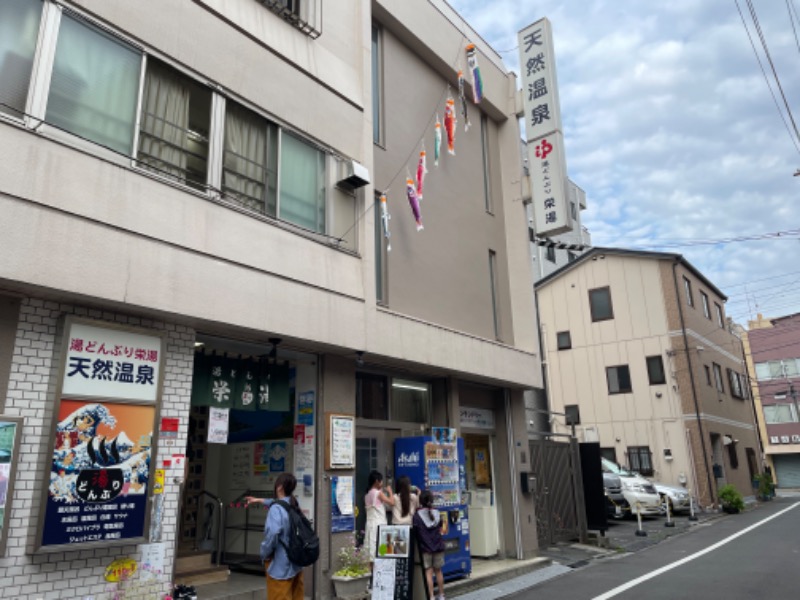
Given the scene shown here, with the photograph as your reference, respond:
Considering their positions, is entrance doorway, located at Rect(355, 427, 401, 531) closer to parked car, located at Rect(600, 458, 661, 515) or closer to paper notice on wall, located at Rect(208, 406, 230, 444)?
paper notice on wall, located at Rect(208, 406, 230, 444)

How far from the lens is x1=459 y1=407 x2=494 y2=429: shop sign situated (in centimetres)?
1310

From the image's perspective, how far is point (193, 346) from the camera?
7871 mm

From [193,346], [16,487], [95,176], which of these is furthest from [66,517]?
[95,176]

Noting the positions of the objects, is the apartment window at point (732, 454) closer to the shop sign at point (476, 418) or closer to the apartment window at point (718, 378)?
the apartment window at point (718, 378)

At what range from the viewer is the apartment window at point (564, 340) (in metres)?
30.5

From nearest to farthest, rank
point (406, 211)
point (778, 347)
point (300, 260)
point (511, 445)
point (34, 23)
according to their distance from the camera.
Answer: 1. point (34, 23)
2. point (300, 260)
3. point (406, 211)
4. point (511, 445)
5. point (778, 347)

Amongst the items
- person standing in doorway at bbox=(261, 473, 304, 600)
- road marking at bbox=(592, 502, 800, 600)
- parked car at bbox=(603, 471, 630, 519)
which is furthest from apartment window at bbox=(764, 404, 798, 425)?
person standing in doorway at bbox=(261, 473, 304, 600)

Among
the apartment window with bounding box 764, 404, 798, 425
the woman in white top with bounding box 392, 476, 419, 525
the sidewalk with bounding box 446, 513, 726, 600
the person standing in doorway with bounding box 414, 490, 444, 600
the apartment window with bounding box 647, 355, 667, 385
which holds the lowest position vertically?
the sidewalk with bounding box 446, 513, 726, 600

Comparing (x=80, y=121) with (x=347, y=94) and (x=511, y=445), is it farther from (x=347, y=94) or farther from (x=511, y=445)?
(x=511, y=445)

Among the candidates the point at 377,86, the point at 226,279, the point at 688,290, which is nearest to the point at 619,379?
the point at 688,290

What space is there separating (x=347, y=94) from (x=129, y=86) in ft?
13.5

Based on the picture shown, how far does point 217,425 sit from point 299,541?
2.61 m

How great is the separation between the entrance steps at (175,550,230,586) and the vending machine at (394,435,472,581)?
11.2ft

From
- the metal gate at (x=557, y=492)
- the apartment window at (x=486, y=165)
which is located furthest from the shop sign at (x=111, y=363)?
the metal gate at (x=557, y=492)
